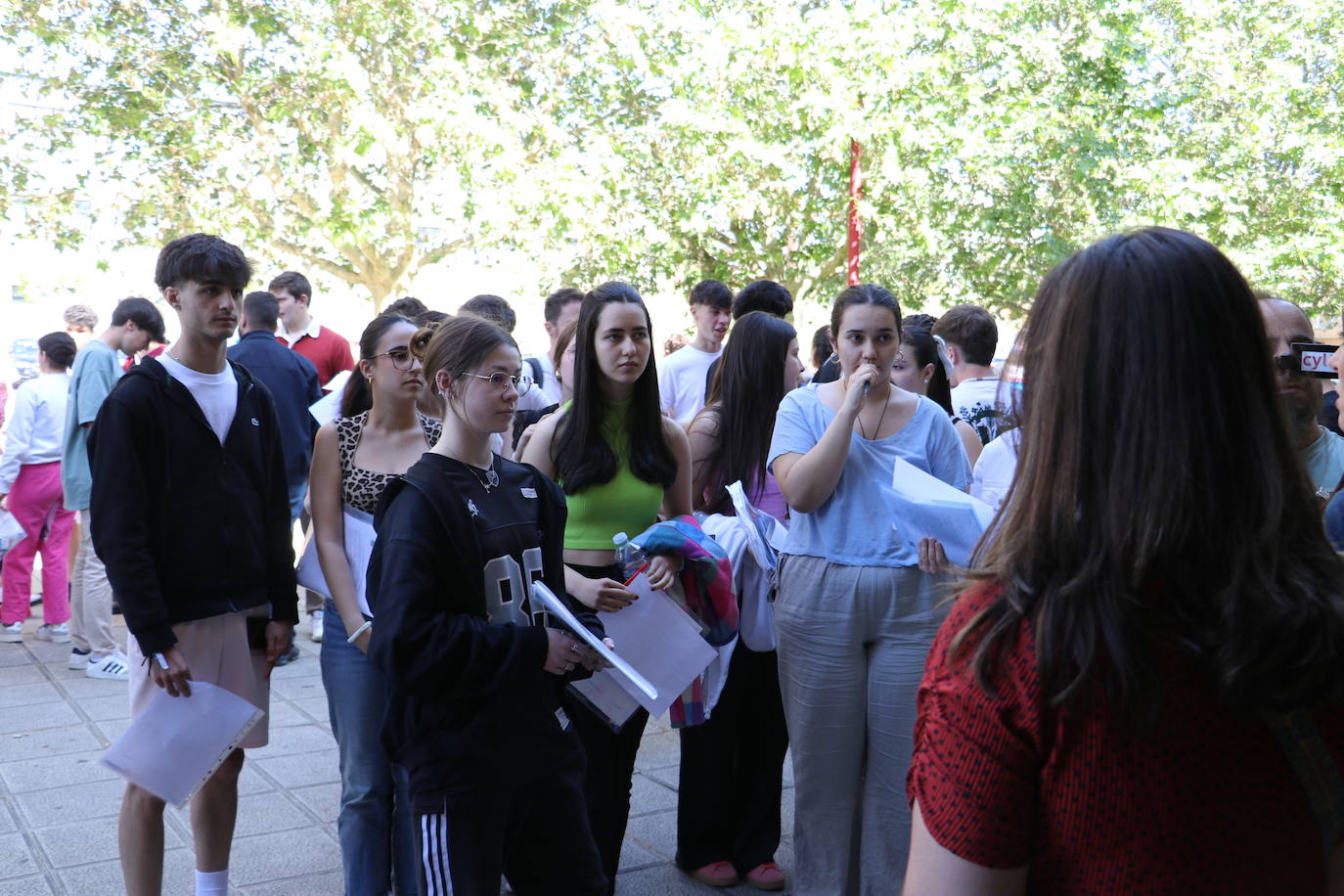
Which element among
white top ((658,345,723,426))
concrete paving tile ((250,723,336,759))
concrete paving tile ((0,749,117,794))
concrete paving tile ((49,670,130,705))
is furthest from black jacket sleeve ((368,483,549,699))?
concrete paving tile ((49,670,130,705))

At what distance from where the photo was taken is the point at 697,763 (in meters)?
4.29

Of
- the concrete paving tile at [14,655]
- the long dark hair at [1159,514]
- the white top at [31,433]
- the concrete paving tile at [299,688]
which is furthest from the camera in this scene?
the white top at [31,433]

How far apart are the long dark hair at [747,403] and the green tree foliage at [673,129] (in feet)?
32.3

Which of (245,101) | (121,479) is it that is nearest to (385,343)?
(121,479)

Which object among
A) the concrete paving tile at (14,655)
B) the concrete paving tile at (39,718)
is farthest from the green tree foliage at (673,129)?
the concrete paving tile at (39,718)

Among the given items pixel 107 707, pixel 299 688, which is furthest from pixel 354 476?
pixel 107 707

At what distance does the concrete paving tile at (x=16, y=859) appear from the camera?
4223 millimetres

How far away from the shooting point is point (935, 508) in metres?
2.84

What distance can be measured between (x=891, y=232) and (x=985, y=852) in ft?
49.4

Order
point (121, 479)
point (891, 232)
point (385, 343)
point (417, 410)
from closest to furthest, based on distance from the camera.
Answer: point (121, 479), point (385, 343), point (417, 410), point (891, 232)

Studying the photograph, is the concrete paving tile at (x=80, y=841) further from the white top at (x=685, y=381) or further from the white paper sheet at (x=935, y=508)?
the white top at (x=685, y=381)

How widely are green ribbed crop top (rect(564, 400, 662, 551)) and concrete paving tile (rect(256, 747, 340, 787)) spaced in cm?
221

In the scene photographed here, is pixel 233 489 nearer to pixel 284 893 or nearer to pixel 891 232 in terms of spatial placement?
pixel 284 893

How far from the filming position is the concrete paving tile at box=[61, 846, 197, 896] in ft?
13.5
